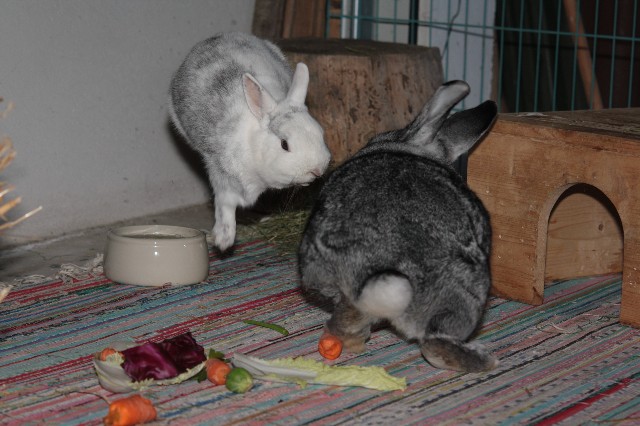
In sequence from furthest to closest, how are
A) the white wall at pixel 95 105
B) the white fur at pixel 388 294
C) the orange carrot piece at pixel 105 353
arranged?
the white wall at pixel 95 105, the orange carrot piece at pixel 105 353, the white fur at pixel 388 294

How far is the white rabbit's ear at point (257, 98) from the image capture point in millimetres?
2938

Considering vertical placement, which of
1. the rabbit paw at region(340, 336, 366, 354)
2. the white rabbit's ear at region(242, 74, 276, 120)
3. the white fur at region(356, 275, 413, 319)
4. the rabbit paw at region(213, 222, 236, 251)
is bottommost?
the rabbit paw at region(340, 336, 366, 354)

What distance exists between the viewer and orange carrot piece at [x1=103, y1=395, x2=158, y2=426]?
81.5 inches

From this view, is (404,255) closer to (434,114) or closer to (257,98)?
(434,114)

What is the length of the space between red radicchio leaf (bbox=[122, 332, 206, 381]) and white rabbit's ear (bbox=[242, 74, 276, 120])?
0.85 meters

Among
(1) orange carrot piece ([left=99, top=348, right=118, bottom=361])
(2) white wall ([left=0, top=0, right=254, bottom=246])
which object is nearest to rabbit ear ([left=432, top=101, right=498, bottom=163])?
(1) orange carrot piece ([left=99, top=348, right=118, bottom=361])

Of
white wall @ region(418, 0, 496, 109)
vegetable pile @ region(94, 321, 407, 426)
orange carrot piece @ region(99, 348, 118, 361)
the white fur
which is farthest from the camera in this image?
white wall @ region(418, 0, 496, 109)

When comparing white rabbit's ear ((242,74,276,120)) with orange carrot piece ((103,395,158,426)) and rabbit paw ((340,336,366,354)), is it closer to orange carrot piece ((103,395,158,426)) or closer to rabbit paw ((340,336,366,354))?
rabbit paw ((340,336,366,354))

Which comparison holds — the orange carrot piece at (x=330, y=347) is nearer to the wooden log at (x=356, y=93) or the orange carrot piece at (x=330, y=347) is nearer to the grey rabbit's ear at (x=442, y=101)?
the grey rabbit's ear at (x=442, y=101)

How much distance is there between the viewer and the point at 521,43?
16.1 ft

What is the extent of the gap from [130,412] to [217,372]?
0.33m

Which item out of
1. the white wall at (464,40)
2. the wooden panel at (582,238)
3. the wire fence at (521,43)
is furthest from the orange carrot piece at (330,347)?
the white wall at (464,40)

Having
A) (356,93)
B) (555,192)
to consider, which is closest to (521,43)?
(356,93)

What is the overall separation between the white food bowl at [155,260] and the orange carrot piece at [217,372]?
2.77 feet
